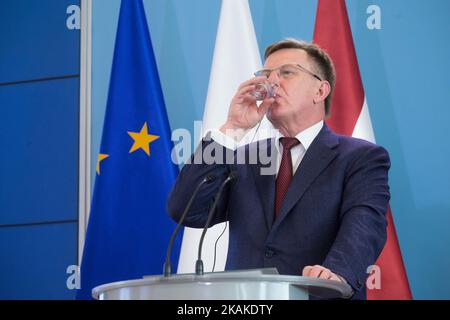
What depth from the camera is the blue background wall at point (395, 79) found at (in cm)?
367

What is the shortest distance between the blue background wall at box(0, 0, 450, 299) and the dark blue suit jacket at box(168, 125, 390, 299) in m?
1.07

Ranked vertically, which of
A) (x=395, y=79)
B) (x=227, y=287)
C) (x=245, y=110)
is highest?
(x=395, y=79)

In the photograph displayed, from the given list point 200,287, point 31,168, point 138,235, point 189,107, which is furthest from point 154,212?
point 200,287

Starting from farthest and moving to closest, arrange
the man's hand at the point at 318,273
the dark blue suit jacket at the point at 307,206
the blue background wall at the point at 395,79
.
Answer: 1. the blue background wall at the point at 395,79
2. the dark blue suit jacket at the point at 307,206
3. the man's hand at the point at 318,273

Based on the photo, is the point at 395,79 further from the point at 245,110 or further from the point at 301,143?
the point at 245,110

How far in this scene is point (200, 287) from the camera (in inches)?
70.0

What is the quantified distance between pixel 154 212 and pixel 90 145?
2.31ft

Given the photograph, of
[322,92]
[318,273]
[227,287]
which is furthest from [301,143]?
[227,287]

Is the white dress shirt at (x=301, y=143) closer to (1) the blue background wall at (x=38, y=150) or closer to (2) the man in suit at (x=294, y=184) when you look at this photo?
(2) the man in suit at (x=294, y=184)

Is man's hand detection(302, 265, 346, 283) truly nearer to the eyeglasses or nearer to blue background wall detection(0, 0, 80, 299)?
the eyeglasses

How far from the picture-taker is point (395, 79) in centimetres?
388

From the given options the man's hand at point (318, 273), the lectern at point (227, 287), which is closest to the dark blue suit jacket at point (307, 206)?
the man's hand at point (318, 273)

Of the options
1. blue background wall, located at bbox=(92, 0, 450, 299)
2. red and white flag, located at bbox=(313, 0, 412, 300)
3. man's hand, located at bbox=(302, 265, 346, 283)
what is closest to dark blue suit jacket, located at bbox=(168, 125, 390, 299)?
man's hand, located at bbox=(302, 265, 346, 283)

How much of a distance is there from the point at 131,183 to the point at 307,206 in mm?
1524
